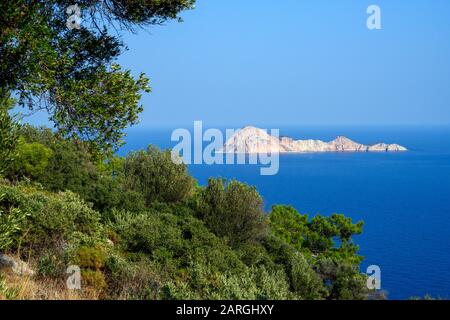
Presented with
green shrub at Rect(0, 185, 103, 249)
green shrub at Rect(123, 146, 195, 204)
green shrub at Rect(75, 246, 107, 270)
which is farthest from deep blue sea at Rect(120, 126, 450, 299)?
green shrub at Rect(75, 246, 107, 270)

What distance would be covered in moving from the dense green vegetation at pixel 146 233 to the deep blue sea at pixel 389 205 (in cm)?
4693

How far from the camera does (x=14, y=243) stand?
15.3 meters

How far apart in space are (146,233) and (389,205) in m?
122

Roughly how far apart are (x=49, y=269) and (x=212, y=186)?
2091 centimetres

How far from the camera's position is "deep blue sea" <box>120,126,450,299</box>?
86.3m

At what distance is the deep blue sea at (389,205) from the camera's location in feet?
283

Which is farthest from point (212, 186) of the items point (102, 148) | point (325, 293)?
point (102, 148)

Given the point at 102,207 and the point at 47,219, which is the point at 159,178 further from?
the point at 47,219

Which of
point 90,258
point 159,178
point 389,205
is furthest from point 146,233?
point 389,205

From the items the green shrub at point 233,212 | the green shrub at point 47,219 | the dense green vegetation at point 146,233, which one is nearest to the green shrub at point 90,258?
the dense green vegetation at point 146,233

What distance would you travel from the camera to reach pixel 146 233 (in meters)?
20.8

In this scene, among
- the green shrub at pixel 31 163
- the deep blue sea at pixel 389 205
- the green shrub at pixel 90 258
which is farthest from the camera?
the deep blue sea at pixel 389 205

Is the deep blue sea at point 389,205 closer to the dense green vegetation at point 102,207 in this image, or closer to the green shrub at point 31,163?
the dense green vegetation at point 102,207

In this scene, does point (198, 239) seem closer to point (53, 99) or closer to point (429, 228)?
point (53, 99)
